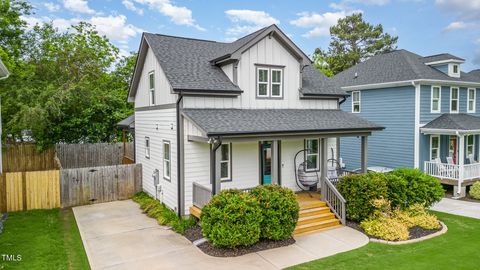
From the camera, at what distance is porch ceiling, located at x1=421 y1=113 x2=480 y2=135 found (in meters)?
16.3

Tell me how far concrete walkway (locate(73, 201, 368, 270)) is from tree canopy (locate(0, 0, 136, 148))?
8135 millimetres

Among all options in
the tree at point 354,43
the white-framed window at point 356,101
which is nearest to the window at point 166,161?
the white-framed window at point 356,101

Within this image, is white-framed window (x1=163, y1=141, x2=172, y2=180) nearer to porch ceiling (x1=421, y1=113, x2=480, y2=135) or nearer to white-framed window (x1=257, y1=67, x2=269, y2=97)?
white-framed window (x1=257, y1=67, x2=269, y2=97)

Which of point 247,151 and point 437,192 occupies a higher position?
point 247,151

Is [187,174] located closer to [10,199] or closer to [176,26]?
[10,199]

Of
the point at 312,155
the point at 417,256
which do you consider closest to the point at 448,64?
the point at 312,155

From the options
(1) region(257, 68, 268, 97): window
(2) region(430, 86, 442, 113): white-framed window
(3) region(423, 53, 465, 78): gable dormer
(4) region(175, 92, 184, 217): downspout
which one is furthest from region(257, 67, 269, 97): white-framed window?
(3) region(423, 53, 465, 78): gable dormer

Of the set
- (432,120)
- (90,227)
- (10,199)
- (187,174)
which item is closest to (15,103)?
(10,199)

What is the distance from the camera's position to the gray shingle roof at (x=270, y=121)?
33.7ft

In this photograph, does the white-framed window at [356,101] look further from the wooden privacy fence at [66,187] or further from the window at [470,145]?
the wooden privacy fence at [66,187]

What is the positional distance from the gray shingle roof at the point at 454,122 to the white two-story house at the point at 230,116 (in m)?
6.26

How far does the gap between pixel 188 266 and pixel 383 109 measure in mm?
Result: 15695

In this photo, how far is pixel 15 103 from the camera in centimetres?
1717

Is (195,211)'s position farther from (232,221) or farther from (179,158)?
(232,221)
